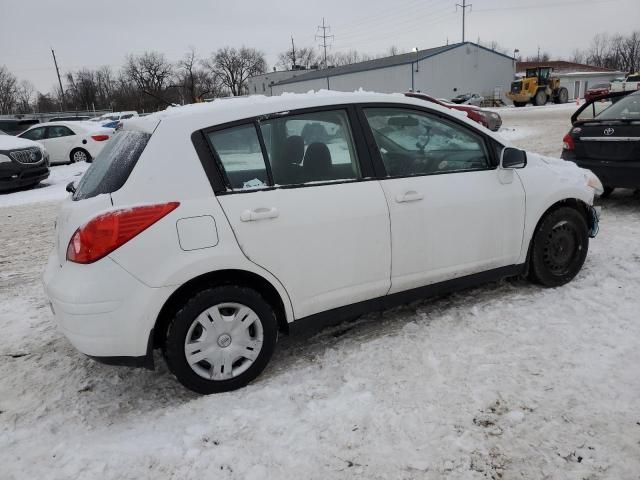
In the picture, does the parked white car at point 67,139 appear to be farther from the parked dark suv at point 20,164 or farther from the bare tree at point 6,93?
the bare tree at point 6,93

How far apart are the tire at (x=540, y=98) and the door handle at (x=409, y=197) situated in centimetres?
4326

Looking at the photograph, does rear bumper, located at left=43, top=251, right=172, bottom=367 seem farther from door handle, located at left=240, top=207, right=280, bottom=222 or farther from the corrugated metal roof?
the corrugated metal roof

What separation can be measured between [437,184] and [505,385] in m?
1.39

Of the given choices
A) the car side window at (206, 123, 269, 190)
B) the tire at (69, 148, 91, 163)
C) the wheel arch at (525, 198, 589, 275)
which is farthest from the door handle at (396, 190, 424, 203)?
the tire at (69, 148, 91, 163)

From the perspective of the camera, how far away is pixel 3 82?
75.9 m

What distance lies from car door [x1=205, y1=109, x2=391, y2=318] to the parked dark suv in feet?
36.7

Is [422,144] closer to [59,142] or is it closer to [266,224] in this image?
[266,224]

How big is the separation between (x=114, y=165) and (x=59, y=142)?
15704 millimetres

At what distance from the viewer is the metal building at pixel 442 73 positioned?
4788cm

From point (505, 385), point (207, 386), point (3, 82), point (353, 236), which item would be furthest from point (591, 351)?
point (3, 82)

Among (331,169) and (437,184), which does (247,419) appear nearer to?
(331,169)

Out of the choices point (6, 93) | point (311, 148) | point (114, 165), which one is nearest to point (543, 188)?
point (311, 148)

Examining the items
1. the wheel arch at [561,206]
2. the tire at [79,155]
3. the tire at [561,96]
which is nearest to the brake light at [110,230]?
the wheel arch at [561,206]

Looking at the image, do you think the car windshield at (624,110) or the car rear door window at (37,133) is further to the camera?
the car rear door window at (37,133)
